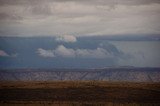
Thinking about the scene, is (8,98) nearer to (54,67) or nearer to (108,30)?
(54,67)

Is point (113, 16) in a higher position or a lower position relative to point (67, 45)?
higher

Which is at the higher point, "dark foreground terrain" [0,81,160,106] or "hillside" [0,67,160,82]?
"hillside" [0,67,160,82]

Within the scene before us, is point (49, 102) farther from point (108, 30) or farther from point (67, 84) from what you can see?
point (108, 30)

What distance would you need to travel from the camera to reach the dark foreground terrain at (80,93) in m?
7.75

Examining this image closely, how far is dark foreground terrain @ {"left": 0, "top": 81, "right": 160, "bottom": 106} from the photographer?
775 cm

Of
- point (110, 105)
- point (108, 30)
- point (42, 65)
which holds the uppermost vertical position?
point (108, 30)

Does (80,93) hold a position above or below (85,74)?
below

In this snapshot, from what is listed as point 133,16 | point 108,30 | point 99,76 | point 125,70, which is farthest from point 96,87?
point 133,16

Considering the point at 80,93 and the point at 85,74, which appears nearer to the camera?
the point at 85,74

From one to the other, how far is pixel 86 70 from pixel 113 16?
1417 mm

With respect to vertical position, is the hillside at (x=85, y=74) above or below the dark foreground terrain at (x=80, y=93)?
above

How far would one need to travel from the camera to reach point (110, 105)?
783cm

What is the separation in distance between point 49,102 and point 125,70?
78.1 inches

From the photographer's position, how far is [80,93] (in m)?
7.84
